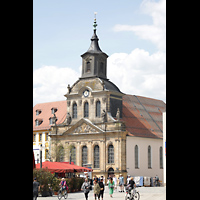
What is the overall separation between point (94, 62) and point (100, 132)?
34.9 ft

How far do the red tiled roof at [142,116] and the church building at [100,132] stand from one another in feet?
0.76

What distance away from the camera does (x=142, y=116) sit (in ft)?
244

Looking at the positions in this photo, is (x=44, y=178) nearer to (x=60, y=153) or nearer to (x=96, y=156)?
(x=96, y=156)

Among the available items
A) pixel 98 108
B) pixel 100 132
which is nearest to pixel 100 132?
pixel 100 132

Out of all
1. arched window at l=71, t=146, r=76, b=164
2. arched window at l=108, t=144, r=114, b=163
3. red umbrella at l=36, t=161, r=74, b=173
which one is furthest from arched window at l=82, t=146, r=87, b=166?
red umbrella at l=36, t=161, r=74, b=173

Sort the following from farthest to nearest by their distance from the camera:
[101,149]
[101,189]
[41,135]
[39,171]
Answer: [41,135] < [101,149] < [39,171] < [101,189]

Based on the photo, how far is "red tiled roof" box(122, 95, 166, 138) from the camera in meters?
67.8
